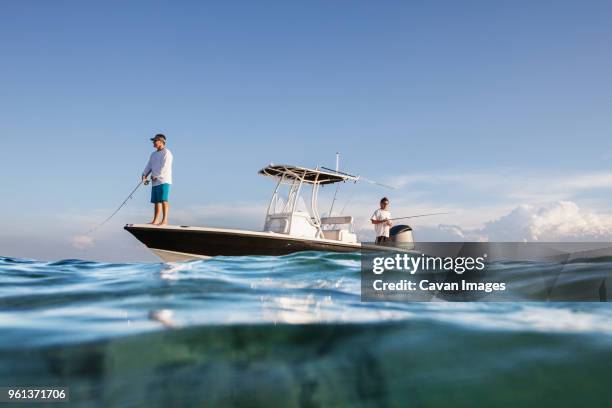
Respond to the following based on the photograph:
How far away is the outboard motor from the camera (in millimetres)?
12570

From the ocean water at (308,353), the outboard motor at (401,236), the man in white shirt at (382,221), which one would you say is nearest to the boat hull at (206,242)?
the man in white shirt at (382,221)

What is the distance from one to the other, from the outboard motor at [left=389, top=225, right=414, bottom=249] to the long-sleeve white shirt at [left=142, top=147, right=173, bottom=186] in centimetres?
603

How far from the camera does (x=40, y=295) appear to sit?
374cm

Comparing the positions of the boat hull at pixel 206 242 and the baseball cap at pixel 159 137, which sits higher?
the baseball cap at pixel 159 137

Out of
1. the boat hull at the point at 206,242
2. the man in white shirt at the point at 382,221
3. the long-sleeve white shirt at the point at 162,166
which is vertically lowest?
the boat hull at the point at 206,242

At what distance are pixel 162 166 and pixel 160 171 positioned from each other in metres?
0.12

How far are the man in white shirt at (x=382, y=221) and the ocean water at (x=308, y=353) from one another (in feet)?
31.6

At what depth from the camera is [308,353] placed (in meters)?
2.29

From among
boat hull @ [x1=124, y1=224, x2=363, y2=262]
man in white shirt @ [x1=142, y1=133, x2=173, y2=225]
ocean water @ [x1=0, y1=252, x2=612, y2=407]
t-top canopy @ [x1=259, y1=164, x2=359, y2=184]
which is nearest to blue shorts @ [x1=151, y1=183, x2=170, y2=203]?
man in white shirt @ [x1=142, y1=133, x2=173, y2=225]

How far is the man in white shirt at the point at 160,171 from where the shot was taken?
10.1m

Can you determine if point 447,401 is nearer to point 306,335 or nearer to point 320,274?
point 306,335

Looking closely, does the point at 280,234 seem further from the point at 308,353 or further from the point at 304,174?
the point at 308,353

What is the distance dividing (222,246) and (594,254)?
8273 millimetres

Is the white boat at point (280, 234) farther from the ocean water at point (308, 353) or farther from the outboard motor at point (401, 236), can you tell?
the ocean water at point (308, 353)
